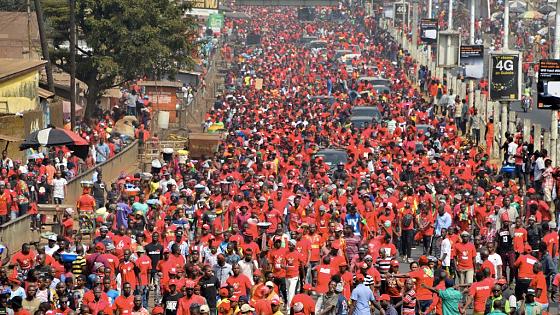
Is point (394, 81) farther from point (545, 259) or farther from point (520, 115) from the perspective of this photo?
point (545, 259)

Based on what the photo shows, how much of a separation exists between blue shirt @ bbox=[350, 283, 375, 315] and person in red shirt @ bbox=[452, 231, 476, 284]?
3859 millimetres

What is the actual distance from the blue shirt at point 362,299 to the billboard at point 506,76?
841 inches

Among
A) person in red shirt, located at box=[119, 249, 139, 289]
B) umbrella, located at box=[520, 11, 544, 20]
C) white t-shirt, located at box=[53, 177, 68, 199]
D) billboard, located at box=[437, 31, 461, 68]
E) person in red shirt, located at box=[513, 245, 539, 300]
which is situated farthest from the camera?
umbrella, located at box=[520, 11, 544, 20]

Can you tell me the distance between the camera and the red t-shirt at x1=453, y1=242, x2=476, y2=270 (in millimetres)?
26281

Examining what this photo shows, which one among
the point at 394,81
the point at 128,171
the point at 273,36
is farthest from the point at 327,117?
the point at 273,36

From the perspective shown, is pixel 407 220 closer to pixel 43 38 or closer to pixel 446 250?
pixel 446 250

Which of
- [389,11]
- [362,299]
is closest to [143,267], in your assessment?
[362,299]

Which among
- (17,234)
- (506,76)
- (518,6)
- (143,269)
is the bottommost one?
(518,6)

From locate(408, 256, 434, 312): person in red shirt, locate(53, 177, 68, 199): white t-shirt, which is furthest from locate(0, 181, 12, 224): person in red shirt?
locate(408, 256, 434, 312): person in red shirt

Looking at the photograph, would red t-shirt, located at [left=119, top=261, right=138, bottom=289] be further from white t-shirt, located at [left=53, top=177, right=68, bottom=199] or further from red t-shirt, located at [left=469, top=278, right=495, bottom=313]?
white t-shirt, located at [left=53, top=177, right=68, bottom=199]

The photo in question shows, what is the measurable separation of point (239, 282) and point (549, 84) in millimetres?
15999

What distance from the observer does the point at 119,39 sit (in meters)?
55.9

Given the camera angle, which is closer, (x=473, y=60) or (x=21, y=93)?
(x=21, y=93)

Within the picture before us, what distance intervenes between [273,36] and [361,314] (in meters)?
87.1
